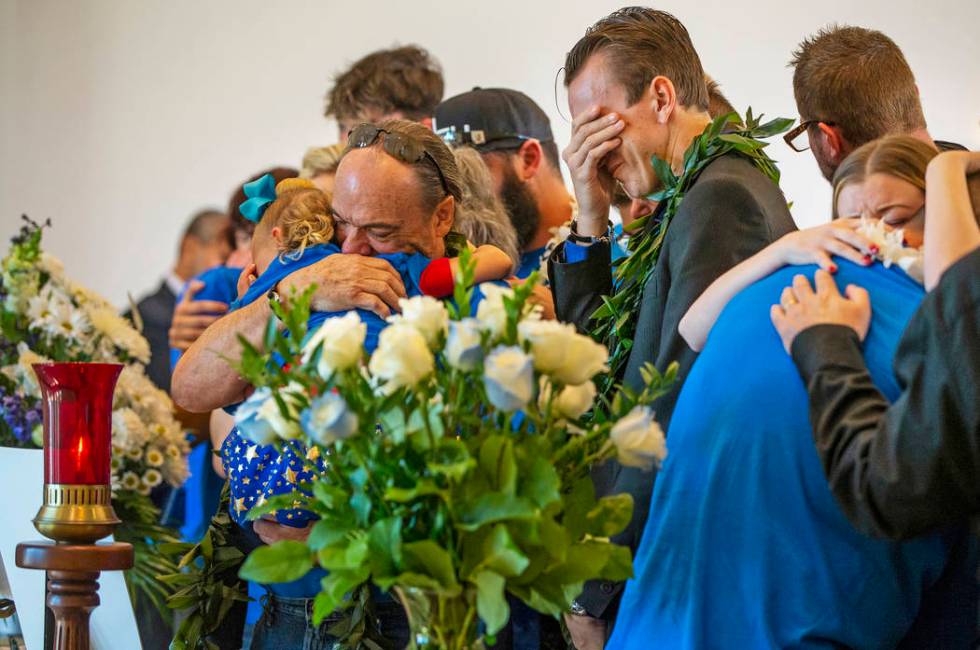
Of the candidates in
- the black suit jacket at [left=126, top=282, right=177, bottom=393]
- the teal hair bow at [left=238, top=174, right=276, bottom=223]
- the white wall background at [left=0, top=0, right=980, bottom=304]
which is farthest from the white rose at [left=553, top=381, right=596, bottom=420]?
the white wall background at [left=0, top=0, right=980, bottom=304]

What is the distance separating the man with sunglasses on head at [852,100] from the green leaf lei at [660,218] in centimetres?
41

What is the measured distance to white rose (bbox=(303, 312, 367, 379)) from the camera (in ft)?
3.83

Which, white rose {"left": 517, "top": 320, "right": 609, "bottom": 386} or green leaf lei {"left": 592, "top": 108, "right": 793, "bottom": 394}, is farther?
green leaf lei {"left": 592, "top": 108, "right": 793, "bottom": 394}

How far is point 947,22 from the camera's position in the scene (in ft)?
14.3

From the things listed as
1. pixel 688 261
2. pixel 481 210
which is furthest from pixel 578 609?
pixel 481 210

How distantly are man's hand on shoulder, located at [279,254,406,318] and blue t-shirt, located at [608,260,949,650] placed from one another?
577 millimetres

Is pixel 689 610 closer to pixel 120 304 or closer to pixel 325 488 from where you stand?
pixel 325 488

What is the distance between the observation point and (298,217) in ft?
6.89

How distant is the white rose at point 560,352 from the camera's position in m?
1.17

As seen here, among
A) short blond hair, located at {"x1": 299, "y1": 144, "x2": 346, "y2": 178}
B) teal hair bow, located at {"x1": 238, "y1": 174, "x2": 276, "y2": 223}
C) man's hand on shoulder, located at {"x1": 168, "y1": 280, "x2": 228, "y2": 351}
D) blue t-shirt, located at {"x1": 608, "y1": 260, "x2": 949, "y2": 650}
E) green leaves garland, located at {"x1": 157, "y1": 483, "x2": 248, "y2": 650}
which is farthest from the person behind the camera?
man's hand on shoulder, located at {"x1": 168, "y1": 280, "x2": 228, "y2": 351}

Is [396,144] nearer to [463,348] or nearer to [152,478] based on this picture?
[463,348]

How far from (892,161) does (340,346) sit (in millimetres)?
733

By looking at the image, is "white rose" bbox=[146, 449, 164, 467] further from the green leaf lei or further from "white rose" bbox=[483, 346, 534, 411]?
"white rose" bbox=[483, 346, 534, 411]

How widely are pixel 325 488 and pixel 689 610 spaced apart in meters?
0.41
